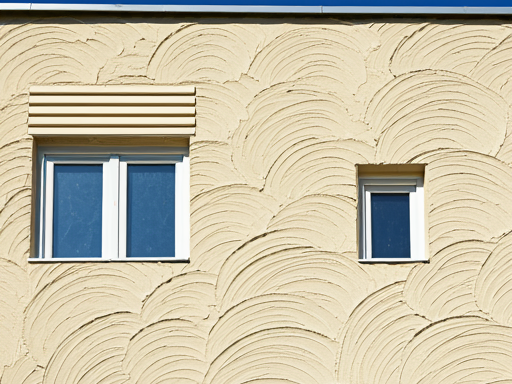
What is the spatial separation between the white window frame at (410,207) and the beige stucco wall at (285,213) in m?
0.27

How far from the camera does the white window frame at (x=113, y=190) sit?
908cm

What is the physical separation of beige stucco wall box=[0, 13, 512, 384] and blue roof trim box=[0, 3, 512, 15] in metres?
0.10

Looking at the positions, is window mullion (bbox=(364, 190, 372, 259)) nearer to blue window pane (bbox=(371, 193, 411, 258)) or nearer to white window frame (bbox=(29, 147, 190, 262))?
blue window pane (bbox=(371, 193, 411, 258))

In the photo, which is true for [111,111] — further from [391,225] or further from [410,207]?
[410,207]

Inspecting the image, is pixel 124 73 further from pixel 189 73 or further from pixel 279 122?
pixel 279 122

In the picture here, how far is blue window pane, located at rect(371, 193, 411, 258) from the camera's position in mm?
9195

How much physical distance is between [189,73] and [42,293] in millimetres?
2380

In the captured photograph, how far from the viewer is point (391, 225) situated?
365 inches

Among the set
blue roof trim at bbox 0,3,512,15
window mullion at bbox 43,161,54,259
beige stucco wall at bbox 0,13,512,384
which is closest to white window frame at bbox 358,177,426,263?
beige stucco wall at bbox 0,13,512,384

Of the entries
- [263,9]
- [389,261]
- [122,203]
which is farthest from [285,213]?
[263,9]

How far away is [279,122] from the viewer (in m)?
9.12

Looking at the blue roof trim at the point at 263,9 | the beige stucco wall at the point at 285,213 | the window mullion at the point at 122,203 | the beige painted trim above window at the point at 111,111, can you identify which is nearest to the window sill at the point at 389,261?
the beige stucco wall at the point at 285,213

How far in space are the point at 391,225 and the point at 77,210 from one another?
288 centimetres

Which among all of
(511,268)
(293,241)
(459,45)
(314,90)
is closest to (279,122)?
(314,90)
